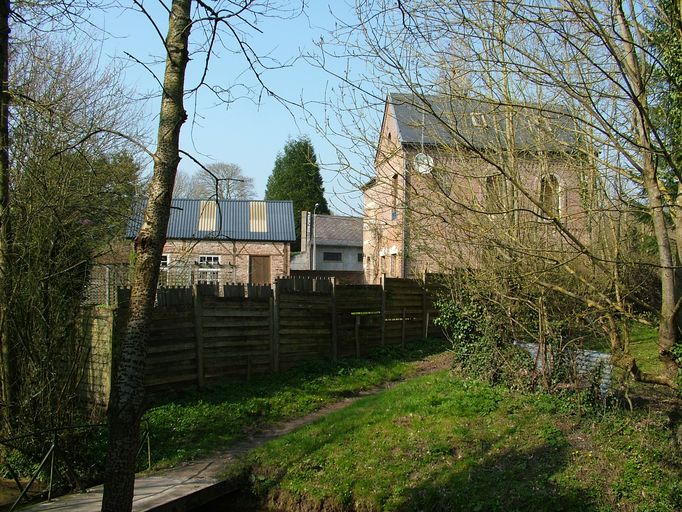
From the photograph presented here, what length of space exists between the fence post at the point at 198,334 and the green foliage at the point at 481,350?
14.6 feet

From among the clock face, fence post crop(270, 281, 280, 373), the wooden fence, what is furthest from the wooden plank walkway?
the clock face

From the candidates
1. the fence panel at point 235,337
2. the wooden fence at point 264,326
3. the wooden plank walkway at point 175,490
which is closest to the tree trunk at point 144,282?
the wooden plank walkway at point 175,490

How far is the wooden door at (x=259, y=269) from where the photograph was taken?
108ft

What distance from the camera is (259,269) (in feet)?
A: 108

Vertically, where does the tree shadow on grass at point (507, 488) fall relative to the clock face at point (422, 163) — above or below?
below

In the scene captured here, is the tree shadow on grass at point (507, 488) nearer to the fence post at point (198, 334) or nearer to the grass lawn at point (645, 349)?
the grass lawn at point (645, 349)

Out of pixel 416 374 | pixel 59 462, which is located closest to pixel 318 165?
pixel 59 462

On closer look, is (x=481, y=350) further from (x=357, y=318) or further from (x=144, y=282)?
(x=144, y=282)

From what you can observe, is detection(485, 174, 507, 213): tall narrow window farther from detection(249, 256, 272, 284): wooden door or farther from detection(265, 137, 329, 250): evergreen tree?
detection(265, 137, 329, 250): evergreen tree

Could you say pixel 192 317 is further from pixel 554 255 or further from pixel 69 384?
pixel 554 255

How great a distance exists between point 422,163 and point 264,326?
632 centimetres

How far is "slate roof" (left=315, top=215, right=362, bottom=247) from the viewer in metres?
51.1

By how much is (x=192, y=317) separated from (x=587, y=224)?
709 cm

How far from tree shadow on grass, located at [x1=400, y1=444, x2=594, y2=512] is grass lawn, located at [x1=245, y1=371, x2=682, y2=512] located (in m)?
0.01
